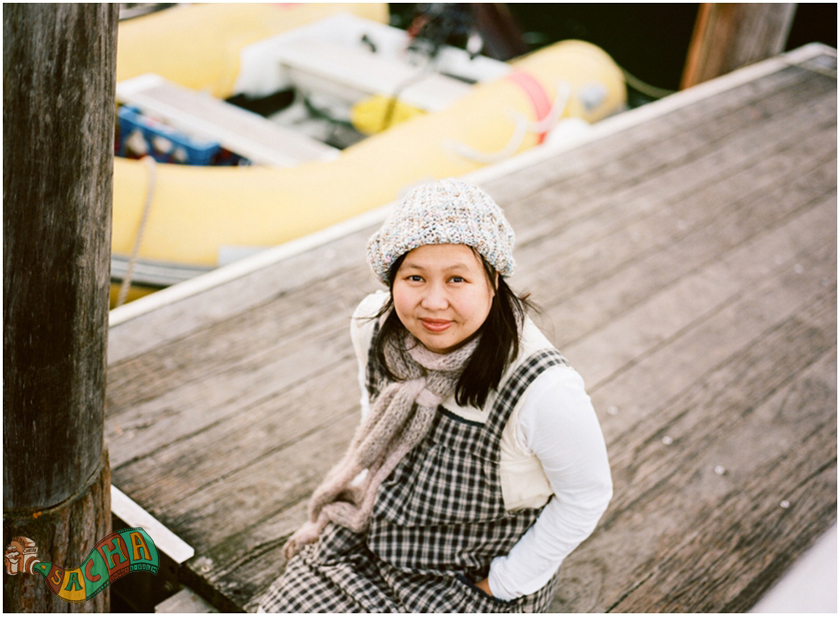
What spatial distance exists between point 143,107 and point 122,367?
2.24 metres

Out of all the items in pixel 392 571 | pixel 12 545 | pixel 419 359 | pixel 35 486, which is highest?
pixel 419 359

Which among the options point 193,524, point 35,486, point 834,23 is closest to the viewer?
point 35,486

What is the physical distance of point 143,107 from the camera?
12.9 feet

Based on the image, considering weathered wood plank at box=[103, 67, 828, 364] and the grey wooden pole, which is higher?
the grey wooden pole

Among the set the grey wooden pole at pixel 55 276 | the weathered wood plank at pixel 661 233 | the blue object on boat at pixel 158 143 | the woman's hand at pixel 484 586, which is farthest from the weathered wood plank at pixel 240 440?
the blue object on boat at pixel 158 143

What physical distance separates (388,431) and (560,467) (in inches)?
11.8

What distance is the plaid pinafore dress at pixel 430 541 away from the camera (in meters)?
1.26

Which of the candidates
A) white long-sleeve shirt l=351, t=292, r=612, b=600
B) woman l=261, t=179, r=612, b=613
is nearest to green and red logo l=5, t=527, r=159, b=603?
woman l=261, t=179, r=612, b=613

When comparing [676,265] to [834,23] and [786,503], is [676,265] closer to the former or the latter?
[786,503]

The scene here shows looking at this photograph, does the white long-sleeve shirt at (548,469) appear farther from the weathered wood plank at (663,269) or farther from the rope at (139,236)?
the rope at (139,236)

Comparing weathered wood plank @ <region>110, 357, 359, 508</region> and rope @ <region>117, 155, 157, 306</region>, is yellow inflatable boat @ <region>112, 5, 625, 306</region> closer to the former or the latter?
rope @ <region>117, 155, 157, 306</region>

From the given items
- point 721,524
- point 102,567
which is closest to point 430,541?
point 102,567

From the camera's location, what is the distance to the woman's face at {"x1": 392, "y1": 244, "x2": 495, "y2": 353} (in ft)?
3.64

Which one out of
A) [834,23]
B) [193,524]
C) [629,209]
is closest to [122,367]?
[193,524]
